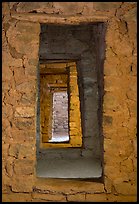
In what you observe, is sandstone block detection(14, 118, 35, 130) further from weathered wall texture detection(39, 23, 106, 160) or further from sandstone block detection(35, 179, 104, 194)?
weathered wall texture detection(39, 23, 106, 160)

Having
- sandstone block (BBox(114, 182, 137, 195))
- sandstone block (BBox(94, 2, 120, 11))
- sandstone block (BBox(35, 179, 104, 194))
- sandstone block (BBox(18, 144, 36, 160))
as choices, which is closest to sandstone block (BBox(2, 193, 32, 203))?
sandstone block (BBox(35, 179, 104, 194))

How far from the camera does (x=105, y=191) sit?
312cm

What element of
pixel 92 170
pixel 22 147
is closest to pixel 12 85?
pixel 22 147

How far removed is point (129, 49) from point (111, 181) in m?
1.43

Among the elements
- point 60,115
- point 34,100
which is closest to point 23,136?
point 34,100

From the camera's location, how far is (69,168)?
430cm

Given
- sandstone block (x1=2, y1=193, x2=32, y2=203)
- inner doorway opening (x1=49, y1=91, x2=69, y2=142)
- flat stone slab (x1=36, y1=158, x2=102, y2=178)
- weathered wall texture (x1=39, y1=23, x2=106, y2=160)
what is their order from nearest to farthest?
1. sandstone block (x1=2, y1=193, x2=32, y2=203)
2. flat stone slab (x1=36, y1=158, x2=102, y2=178)
3. weathered wall texture (x1=39, y1=23, x2=106, y2=160)
4. inner doorway opening (x1=49, y1=91, x2=69, y2=142)

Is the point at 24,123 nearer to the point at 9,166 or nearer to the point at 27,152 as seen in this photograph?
the point at 27,152

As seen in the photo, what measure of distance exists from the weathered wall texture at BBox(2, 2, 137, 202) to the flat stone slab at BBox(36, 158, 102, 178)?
0.64 m

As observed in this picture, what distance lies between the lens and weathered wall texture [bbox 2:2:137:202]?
3.09 metres

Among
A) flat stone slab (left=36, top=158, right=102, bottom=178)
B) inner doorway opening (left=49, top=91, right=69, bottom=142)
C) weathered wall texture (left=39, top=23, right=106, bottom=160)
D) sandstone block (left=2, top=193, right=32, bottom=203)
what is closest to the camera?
sandstone block (left=2, top=193, right=32, bottom=203)

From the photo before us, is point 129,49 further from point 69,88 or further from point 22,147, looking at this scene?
point 69,88

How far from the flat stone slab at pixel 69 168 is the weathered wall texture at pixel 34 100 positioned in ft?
2.09

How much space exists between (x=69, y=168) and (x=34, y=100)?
1.58 metres
